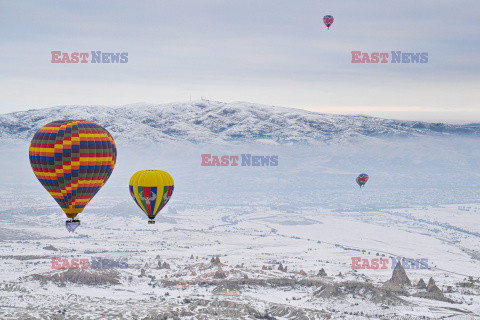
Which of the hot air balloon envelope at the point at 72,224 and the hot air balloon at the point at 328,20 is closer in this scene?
the hot air balloon envelope at the point at 72,224

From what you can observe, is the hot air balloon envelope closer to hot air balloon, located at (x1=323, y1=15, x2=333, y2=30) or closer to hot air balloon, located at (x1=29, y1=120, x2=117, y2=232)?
hot air balloon, located at (x1=29, y1=120, x2=117, y2=232)

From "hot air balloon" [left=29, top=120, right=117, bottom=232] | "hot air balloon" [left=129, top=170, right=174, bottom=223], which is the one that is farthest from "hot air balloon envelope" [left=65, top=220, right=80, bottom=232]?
"hot air balloon" [left=129, top=170, right=174, bottom=223]

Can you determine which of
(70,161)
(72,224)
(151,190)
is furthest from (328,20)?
(72,224)

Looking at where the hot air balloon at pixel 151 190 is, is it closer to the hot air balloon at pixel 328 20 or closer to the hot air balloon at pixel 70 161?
the hot air balloon at pixel 70 161

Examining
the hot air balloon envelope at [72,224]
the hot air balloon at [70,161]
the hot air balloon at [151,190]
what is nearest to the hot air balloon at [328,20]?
the hot air balloon at [151,190]

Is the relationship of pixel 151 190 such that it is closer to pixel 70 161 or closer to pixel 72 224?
pixel 70 161

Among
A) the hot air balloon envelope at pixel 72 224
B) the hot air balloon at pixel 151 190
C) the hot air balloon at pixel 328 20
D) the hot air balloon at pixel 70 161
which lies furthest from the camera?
the hot air balloon at pixel 328 20
